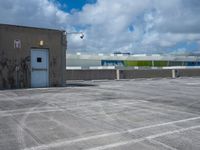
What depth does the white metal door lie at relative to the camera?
18.2 meters

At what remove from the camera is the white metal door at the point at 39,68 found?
59.6ft

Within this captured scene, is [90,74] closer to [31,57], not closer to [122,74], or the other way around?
[122,74]

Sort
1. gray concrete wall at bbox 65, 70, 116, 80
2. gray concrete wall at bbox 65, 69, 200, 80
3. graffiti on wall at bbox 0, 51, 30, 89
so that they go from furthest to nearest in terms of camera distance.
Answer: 1. gray concrete wall at bbox 65, 69, 200, 80
2. gray concrete wall at bbox 65, 70, 116, 80
3. graffiti on wall at bbox 0, 51, 30, 89

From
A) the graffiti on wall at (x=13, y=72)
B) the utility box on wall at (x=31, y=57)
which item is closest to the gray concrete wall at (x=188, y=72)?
the utility box on wall at (x=31, y=57)

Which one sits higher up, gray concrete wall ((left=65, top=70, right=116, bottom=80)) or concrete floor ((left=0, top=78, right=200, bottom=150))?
gray concrete wall ((left=65, top=70, right=116, bottom=80))

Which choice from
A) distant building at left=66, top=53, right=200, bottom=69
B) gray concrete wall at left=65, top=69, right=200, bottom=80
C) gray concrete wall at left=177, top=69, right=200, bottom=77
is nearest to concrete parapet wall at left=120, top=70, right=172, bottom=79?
gray concrete wall at left=65, top=69, right=200, bottom=80

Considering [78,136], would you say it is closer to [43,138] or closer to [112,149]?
[43,138]

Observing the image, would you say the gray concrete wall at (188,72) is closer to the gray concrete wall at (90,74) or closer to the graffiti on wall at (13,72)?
the gray concrete wall at (90,74)

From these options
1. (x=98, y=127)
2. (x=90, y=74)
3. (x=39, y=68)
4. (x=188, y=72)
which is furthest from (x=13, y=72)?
(x=188, y=72)

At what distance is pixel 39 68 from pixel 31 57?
3.12 feet

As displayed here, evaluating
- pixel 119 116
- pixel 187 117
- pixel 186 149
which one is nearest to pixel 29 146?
pixel 186 149

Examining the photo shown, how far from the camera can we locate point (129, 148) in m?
5.36

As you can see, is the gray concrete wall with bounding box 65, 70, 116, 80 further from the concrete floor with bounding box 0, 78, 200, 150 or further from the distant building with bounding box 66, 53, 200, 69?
the concrete floor with bounding box 0, 78, 200, 150

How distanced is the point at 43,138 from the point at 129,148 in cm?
190
